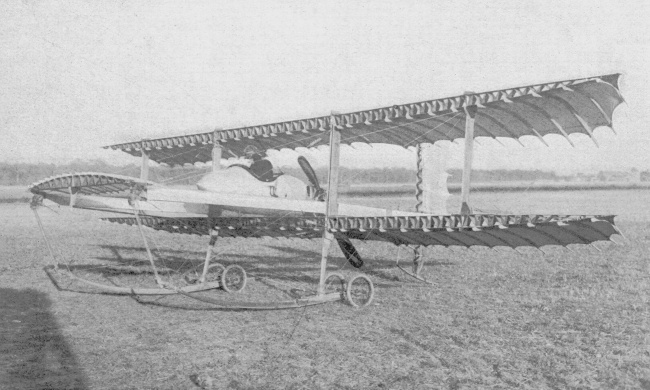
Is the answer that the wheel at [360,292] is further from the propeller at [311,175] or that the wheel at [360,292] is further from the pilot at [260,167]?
the pilot at [260,167]

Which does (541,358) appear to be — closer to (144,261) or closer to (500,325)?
(500,325)

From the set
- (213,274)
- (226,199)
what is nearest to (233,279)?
(213,274)

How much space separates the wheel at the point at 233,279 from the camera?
12.8 meters

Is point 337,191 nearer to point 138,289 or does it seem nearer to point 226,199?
point 226,199

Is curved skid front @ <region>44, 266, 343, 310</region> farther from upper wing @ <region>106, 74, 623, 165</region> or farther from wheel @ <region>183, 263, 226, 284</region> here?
upper wing @ <region>106, 74, 623, 165</region>

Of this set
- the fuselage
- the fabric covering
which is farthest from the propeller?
the fabric covering

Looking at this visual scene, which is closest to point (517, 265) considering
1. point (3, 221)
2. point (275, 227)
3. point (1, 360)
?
point (275, 227)

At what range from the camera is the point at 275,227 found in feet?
36.2

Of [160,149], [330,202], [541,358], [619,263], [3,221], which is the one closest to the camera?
[541,358]

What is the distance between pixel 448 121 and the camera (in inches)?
A: 407

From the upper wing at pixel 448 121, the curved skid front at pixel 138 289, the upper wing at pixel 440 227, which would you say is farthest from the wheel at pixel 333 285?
the upper wing at pixel 448 121

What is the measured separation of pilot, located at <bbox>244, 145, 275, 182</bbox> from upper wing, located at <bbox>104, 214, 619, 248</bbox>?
89 cm

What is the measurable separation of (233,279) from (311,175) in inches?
139

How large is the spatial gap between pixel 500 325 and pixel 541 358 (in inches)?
78.7
